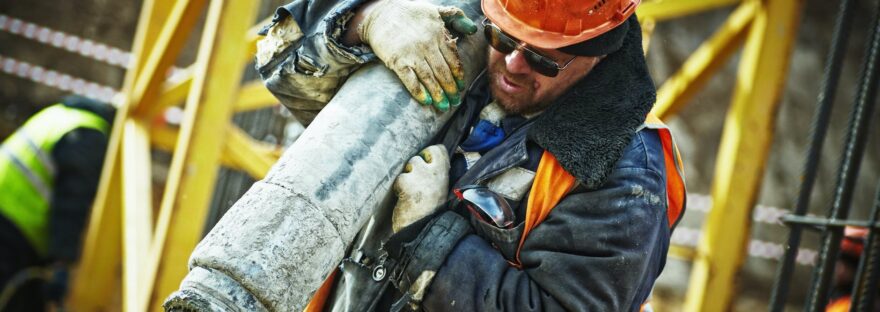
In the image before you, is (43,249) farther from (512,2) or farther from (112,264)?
(512,2)

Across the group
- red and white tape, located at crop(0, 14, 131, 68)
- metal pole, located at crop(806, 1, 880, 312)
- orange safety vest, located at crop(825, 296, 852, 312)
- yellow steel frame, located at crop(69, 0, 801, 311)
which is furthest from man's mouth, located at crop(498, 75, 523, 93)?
red and white tape, located at crop(0, 14, 131, 68)

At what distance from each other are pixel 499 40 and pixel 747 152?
3.03 metres

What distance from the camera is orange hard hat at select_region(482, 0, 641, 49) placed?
2660 mm

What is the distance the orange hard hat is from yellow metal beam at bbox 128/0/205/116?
337cm

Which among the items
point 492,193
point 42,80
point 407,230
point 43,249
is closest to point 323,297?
point 407,230

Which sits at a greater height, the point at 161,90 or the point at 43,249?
the point at 161,90

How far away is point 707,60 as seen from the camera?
5.53m

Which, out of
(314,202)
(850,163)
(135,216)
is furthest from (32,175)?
(850,163)

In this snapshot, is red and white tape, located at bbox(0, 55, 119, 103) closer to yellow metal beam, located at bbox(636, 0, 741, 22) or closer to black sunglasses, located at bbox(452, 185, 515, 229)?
yellow metal beam, located at bbox(636, 0, 741, 22)

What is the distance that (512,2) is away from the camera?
2727 millimetres

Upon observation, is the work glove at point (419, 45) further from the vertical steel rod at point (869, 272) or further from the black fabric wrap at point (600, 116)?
the vertical steel rod at point (869, 272)

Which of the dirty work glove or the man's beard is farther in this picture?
the man's beard

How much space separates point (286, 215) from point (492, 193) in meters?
0.58

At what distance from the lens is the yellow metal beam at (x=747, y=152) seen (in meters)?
5.31
